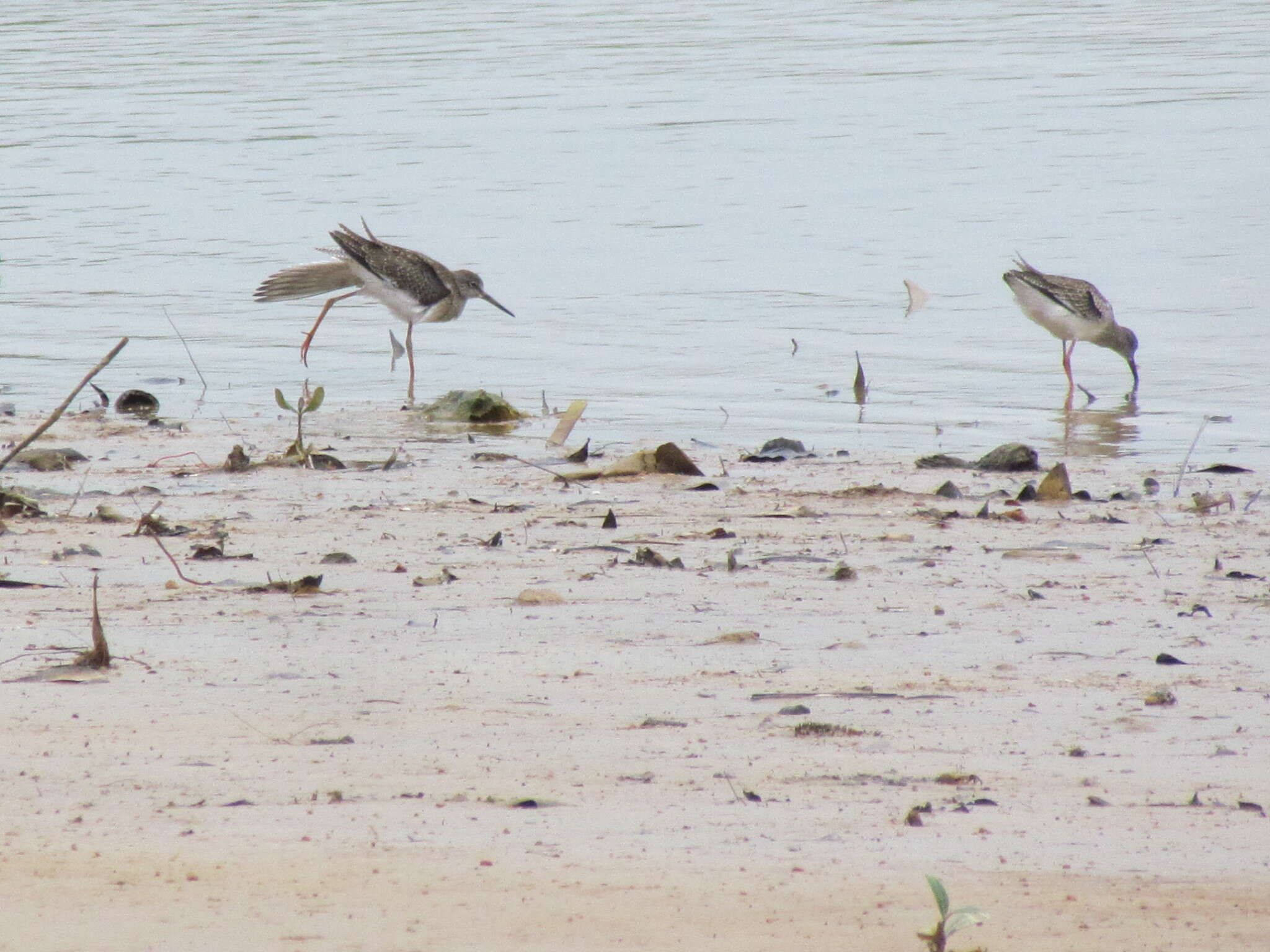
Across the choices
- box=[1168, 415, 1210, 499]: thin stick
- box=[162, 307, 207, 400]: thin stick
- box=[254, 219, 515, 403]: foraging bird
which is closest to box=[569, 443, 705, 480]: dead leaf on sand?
box=[1168, 415, 1210, 499]: thin stick

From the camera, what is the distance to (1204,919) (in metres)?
3.04

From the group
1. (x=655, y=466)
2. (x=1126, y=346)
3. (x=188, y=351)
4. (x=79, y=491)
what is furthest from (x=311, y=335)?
(x=1126, y=346)

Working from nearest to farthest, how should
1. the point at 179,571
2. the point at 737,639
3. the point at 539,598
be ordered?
1. the point at 737,639
2. the point at 179,571
3. the point at 539,598

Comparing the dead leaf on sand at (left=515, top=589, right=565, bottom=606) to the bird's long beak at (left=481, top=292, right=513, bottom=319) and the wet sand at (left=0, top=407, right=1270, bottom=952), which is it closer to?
the wet sand at (left=0, top=407, right=1270, bottom=952)

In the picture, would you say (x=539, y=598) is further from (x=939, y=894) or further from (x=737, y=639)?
(x=939, y=894)

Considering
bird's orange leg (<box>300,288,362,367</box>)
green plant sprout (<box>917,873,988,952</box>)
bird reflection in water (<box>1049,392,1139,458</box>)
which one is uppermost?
bird's orange leg (<box>300,288,362,367</box>)

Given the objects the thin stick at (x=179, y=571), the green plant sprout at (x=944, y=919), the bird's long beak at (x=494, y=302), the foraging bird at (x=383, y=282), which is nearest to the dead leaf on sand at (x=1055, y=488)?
the thin stick at (x=179, y=571)

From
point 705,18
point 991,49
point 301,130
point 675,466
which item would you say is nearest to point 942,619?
point 675,466

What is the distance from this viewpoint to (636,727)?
396 centimetres

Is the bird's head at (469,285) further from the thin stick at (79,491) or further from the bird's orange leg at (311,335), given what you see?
the thin stick at (79,491)

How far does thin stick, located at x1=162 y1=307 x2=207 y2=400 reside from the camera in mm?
9289

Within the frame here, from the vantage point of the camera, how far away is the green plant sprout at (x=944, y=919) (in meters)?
2.77

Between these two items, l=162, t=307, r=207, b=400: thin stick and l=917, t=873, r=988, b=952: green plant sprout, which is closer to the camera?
l=917, t=873, r=988, b=952: green plant sprout

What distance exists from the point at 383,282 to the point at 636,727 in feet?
22.3
